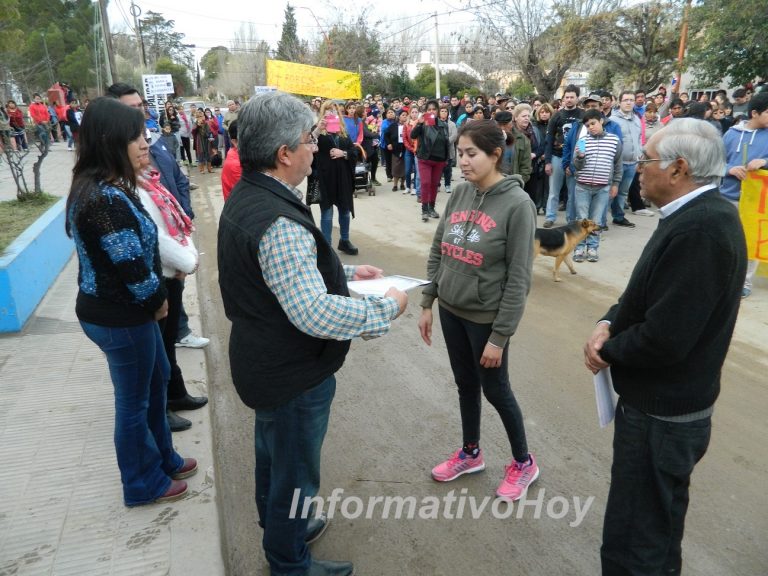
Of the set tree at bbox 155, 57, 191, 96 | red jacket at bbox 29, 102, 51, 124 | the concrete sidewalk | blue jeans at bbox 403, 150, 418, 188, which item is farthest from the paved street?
tree at bbox 155, 57, 191, 96

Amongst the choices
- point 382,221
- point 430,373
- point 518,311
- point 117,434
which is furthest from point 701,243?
point 382,221

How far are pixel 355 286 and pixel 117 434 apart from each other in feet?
4.56

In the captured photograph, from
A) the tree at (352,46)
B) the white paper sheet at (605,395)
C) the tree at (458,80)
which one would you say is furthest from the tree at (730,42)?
the tree at (352,46)

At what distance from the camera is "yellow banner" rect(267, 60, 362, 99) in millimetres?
15656

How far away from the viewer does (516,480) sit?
9.37 ft

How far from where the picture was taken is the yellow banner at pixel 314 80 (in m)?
15.7

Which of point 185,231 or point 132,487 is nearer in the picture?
point 132,487

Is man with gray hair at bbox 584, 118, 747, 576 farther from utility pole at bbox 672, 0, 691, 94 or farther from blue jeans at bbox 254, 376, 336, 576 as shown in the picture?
utility pole at bbox 672, 0, 691, 94

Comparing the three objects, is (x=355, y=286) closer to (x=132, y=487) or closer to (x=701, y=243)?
(x=701, y=243)

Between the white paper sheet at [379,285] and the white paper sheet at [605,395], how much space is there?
834mm

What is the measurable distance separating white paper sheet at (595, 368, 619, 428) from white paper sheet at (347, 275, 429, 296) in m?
0.83

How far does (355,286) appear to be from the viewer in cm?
223

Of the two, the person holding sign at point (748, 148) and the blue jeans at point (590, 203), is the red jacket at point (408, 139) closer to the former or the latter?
the blue jeans at point (590, 203)

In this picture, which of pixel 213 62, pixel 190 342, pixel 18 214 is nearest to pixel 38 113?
pixel 18 214
